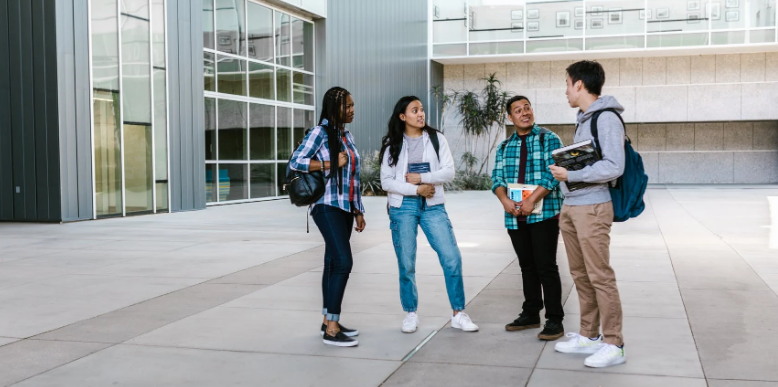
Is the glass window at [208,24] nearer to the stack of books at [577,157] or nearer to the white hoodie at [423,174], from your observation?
the white hoodie at [423,174]

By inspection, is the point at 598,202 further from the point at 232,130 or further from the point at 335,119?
the point at 232,130

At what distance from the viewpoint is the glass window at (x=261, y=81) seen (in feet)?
65.1

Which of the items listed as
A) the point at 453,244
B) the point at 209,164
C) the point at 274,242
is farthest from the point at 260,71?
the point at 453,244

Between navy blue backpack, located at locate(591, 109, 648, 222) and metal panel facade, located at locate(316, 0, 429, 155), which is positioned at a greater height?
metal panel facade, located at locate(316, 0, 429, 155)

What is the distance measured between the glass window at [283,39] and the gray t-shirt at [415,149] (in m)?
16.3

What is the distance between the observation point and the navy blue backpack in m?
4.29

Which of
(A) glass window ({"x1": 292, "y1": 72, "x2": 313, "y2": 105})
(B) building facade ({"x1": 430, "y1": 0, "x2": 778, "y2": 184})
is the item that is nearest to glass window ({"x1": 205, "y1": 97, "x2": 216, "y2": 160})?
(A) glass window ({"x1": 292, "y1": 72, "x2": 313, "y2": 105})

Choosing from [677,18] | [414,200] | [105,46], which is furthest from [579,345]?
[677,18]

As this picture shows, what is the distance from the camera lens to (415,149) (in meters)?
5.21

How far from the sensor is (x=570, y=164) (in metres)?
4.35

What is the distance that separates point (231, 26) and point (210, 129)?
8.54ft

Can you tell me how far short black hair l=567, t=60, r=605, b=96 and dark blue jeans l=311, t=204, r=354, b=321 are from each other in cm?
159

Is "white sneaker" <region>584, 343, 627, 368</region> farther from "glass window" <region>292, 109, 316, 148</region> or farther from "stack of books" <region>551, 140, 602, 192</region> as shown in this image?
"glass window" <region>292, 109, 316, 148</region>

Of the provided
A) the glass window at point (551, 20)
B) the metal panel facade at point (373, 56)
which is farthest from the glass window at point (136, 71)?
the glass window at point (551, 20)
